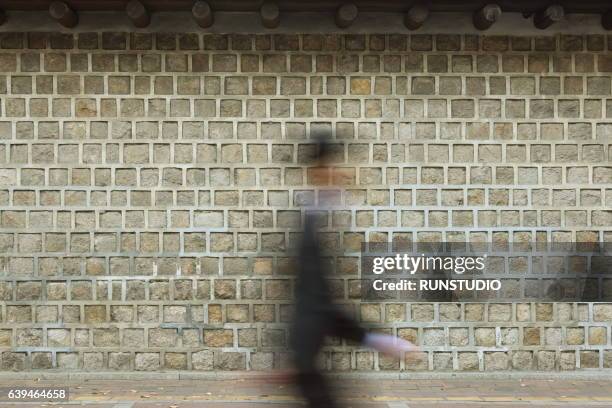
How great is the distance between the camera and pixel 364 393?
736 centimetres

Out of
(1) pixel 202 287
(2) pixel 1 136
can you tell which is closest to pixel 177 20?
(2) pixel 1 136

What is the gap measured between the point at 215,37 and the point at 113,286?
9.93ft

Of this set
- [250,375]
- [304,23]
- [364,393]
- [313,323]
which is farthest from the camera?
[304,23]

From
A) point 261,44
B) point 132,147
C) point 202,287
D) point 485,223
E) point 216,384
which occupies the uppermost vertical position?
point 261,44

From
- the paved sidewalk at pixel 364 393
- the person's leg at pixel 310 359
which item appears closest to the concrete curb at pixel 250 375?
the paved sidewalk at pixel 364 393

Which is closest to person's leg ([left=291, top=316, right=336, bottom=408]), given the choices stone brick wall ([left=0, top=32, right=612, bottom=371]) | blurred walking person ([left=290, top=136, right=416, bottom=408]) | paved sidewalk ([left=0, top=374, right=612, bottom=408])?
blurred walking person ([left=290, top=136, right=416, bottom=408])

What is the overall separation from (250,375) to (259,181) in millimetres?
2166

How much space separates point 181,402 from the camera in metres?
6.96

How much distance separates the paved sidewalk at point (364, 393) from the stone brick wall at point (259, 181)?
0.25m

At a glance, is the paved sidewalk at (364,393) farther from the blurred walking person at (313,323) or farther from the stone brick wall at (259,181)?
the blurred walking person at (313,323)

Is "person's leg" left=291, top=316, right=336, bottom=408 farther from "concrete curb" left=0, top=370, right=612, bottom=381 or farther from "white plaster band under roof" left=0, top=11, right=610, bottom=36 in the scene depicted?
"white plaster band under roof" left=0, top=11, right=610, bottom=36

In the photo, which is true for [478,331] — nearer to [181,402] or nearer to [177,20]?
Result: [181,402]

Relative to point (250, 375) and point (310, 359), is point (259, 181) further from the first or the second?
point (310, 359)

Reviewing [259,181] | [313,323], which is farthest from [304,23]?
[313,323]
